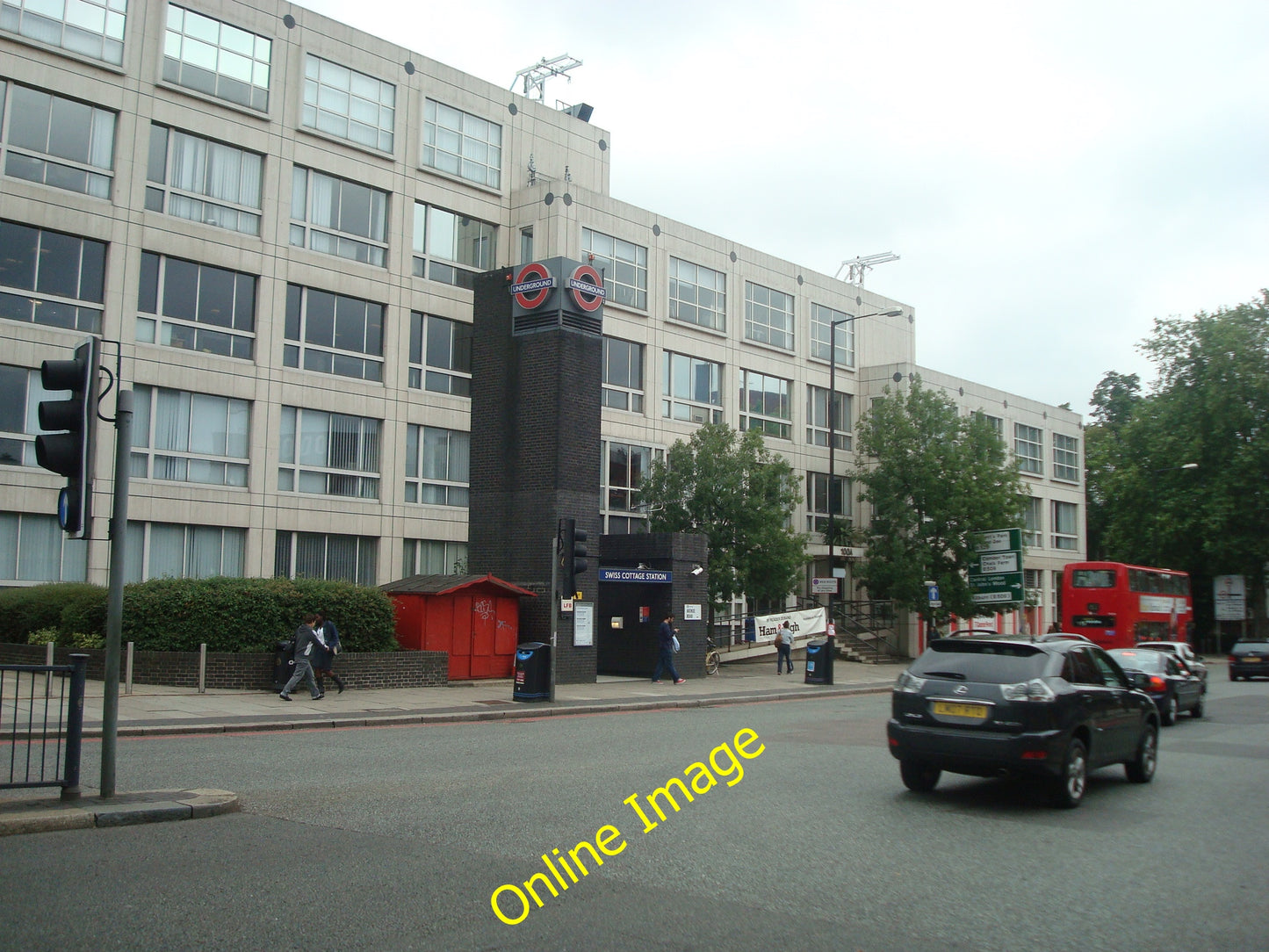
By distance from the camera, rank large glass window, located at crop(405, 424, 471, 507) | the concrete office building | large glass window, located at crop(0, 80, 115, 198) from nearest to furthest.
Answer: large glass window, located at crop(0, 80, 115, 198) < the concrete office building < large glass window, located at crop(405, 424, 471, 507)

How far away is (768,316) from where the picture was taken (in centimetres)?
4384

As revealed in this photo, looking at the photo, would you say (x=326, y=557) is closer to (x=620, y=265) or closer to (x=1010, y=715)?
(x=620, y=265)

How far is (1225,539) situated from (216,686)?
53.6 meters

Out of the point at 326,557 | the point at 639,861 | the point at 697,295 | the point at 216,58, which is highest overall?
the point at 216,58

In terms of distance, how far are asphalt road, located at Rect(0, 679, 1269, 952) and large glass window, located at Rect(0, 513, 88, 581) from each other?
14.2 m

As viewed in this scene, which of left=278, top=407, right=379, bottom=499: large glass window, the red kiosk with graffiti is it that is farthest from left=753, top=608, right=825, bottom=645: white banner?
left=278, top=407, right=379, bottom=499: large glass window

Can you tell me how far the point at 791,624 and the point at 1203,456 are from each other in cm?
3532

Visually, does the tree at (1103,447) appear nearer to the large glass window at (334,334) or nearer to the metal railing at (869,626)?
the metal railing at (869,626)

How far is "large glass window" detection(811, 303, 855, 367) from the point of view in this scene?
46.1 metres

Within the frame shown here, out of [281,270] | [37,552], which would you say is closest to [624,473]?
[281,270]

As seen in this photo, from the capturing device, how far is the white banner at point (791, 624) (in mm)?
36562

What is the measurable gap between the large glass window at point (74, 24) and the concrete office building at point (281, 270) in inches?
2.1

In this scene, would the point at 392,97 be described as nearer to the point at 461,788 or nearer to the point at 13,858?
the point at 461,788

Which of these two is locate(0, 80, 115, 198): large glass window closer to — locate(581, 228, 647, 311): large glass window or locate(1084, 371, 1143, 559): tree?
locate(581, 228, 647, 311): large glass window
